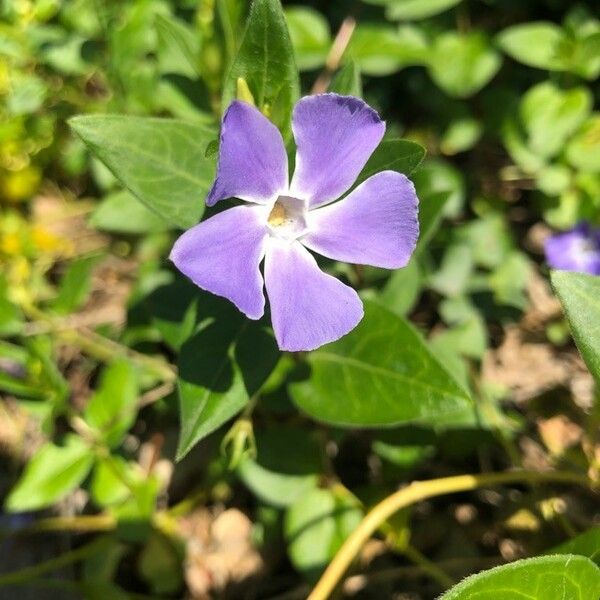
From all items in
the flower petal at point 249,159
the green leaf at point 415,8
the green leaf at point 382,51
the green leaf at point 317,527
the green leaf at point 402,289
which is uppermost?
the flower petal at point 249,159

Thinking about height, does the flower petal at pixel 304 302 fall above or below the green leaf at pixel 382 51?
above

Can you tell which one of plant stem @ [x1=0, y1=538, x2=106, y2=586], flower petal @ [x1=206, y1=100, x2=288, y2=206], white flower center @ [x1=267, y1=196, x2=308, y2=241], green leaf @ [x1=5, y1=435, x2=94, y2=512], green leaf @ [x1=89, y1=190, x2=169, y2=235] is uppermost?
flower petal @ [x1=206, y1=100, x2=288, y2=206]

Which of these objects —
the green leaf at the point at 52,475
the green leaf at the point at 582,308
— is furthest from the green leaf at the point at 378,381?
the green leaf at the point at 52,475

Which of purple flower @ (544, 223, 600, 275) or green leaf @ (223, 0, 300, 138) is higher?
green leaf @ (223, 0, 300, 138)

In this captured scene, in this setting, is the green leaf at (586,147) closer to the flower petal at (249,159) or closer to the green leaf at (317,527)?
the green leaf at (317,527)

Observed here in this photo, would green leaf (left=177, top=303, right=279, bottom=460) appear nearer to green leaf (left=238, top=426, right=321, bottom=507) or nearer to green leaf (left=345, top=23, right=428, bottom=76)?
green leaf (left=238, top=426, right=321, bottom=507)

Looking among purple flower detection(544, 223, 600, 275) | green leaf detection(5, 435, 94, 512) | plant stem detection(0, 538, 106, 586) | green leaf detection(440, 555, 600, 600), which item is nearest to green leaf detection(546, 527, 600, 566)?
green leaf detection(440, 555, 600, 600)

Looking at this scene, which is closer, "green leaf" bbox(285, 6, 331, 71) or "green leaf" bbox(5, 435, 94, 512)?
"green leaf" bbox(5, 435, 94, 512)
